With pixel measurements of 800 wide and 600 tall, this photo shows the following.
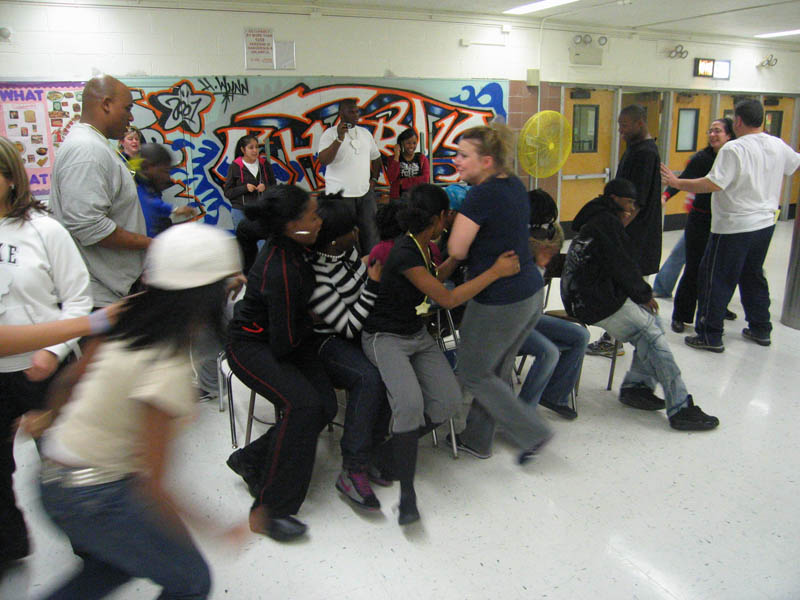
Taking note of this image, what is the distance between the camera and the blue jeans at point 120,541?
114 cm

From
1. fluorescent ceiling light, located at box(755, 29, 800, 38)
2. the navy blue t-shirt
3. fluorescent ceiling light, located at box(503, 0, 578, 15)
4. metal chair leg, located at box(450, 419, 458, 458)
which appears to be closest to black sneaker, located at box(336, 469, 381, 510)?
metal chair leg, located at box(450, 419, 458, 458)

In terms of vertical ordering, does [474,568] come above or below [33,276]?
below

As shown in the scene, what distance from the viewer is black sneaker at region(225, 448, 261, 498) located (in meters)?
2.26

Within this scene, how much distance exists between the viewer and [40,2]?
450 cm

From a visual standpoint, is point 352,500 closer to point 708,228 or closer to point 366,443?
point 366,443

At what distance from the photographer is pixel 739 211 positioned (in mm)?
3596

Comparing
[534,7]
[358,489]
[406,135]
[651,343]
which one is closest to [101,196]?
[358,489]

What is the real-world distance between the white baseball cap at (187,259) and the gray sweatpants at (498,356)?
3.88 feet

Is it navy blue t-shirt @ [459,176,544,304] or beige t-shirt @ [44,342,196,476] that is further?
navy blue t-shirt @ [459,176,544,304]

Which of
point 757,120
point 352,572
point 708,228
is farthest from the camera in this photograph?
point 708,228

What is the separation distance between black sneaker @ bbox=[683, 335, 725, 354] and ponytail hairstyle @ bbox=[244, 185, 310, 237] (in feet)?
9.82

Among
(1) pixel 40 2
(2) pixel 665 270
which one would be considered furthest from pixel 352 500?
(1) pixel 40 2

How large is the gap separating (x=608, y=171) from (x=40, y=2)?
6852mm

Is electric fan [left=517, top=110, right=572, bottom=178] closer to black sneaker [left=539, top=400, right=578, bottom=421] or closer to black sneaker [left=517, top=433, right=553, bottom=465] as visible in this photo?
black sneaker [left=539, top=400, right=578, bottom=421]
